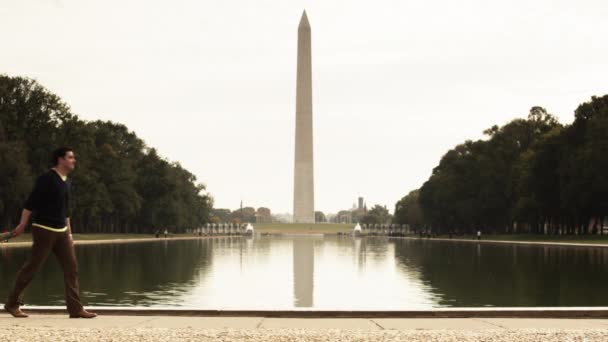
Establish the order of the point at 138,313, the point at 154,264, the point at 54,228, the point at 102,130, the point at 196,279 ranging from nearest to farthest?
the point at 54,228 → the point at 138,313 → the point at 196,279 → the point at 154,264 → the point at 102,130

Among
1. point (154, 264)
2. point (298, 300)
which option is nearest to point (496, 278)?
point (298, 300)

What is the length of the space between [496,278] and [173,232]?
9808 centimetres

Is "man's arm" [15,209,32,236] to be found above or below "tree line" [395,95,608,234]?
below

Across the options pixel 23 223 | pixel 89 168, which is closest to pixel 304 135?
pixel 89 168

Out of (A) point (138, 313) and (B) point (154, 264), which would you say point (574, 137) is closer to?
(B) point (154, 264)

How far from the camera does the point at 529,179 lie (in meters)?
76.2

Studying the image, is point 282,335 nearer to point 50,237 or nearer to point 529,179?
point 50,237

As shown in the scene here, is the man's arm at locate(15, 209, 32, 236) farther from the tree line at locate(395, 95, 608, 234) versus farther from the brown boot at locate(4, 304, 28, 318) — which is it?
the tree line at locate(395, 95, 608, 234)

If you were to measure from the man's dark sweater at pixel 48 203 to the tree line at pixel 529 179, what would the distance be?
194 feet

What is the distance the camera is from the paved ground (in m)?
8.93

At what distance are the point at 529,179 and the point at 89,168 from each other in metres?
42.4

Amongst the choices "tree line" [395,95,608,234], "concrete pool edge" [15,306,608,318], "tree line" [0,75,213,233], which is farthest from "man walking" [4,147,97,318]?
"tree line" [395,95,608,234]

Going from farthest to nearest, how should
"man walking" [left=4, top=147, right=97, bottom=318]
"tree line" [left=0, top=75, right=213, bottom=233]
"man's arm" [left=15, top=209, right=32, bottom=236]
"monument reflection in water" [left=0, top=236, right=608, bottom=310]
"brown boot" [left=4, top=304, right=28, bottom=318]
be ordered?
"tree line" [left=0, top=75, right=213, bottom=233] → "monument reflection in water" [left=0, top=236, right=608, bottom=310] → "brown boot" [left=4, top=304, right=28, bottom=318] → "man walking" [left=4, top=147, right=97, bottom=318] → "man's arm" [left=15, top=209, right=32, bottom=236]

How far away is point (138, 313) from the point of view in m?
11.4
